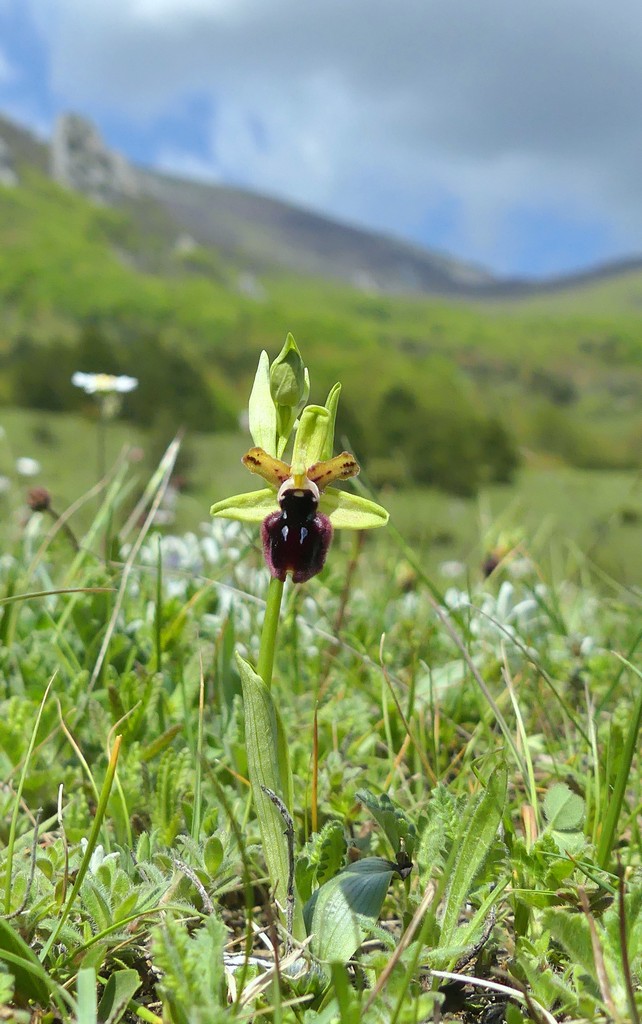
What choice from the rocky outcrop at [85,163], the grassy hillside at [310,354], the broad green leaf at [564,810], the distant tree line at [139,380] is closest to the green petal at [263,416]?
the broad green leaf at [564,810]

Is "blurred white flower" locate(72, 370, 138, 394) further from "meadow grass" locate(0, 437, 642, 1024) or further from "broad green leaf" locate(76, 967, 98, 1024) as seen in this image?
"broad green leaf" locate(76, 967, 98, 1024)

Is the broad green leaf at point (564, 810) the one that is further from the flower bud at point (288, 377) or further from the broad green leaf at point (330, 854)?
the flower bud at point (288, 377)

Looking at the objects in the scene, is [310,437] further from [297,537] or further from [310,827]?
[310,827]

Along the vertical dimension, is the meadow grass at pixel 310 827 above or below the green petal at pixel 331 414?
below

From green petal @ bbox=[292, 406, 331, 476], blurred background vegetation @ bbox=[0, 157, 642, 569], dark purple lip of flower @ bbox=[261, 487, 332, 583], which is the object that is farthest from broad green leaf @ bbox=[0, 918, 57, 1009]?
blurred background vegetation @ bbox=[0, 157, 642, 569]

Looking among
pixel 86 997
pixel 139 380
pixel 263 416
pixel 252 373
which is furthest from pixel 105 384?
pixel 252 373
